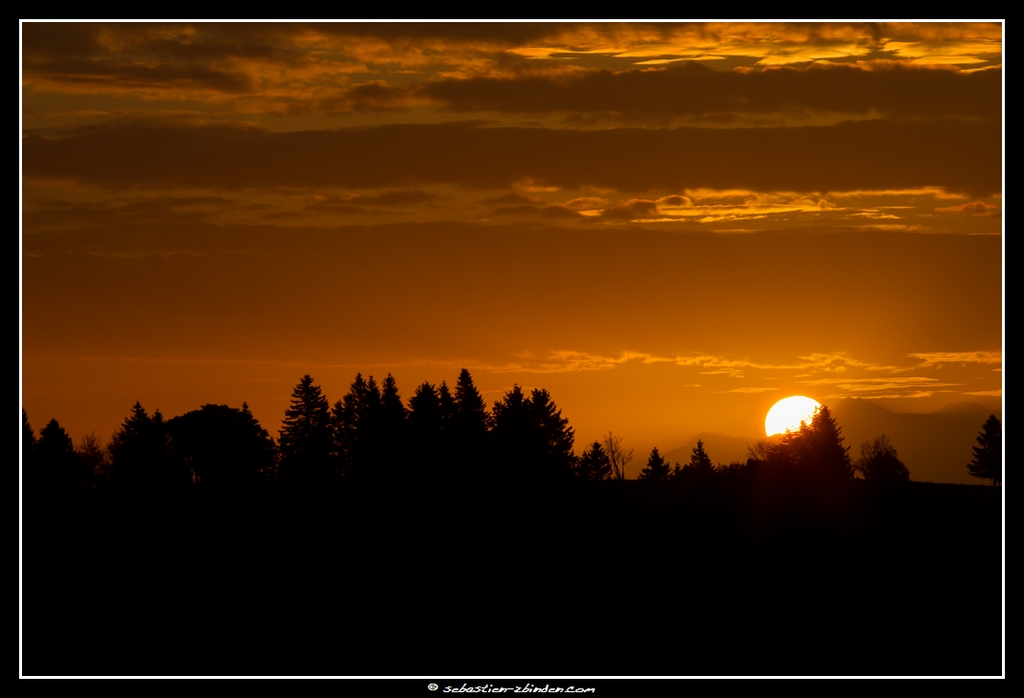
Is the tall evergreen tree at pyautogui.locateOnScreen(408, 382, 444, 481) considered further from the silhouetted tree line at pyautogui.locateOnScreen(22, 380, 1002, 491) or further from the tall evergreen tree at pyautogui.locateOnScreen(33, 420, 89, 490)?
the tall evergreen tree at pyautogui.locateOnScreen(33, 420, 89, 490)

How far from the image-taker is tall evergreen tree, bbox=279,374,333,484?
327 feet

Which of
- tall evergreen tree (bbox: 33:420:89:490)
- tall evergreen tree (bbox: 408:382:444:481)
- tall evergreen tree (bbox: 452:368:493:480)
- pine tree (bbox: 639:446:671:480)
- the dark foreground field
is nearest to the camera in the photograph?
the dark foreground field

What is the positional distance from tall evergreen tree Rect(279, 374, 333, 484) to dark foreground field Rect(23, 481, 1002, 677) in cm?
4193

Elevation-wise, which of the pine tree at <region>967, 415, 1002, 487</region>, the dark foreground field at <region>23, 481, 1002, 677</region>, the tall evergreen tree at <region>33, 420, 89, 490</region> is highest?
the pine tree at <region>967, 415, 1002, 487</region>

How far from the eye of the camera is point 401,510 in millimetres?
53125

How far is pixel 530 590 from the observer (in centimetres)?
3869

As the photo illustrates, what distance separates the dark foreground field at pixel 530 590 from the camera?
3197 cm

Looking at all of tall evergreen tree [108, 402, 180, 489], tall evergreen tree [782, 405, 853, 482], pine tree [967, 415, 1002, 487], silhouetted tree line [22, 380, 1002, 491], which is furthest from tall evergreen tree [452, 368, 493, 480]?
pine tree [967, 415, 1002, 487]

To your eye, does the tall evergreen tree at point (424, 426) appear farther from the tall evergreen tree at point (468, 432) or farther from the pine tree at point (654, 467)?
the pine tree at point (654, 467)

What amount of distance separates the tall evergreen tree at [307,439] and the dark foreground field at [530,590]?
41931mm

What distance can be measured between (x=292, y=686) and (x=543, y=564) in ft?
61.7

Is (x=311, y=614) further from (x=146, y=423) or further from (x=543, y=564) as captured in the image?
(x=146, y=423)

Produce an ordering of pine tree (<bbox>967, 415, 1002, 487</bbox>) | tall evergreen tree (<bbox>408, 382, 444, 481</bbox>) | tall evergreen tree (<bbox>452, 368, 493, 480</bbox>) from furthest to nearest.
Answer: pine tree (<bbox>967, 415, 1002, 487</bbox>)
tall evergreen tree (<bbox>408, 382, 444, 481</bbox>)
tall evergreen tree (<bbox>452, 368, 493, 480</bbox>)

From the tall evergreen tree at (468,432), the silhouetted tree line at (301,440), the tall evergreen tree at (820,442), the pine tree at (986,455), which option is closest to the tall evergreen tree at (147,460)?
the silhouetted tree line at (301,440)
